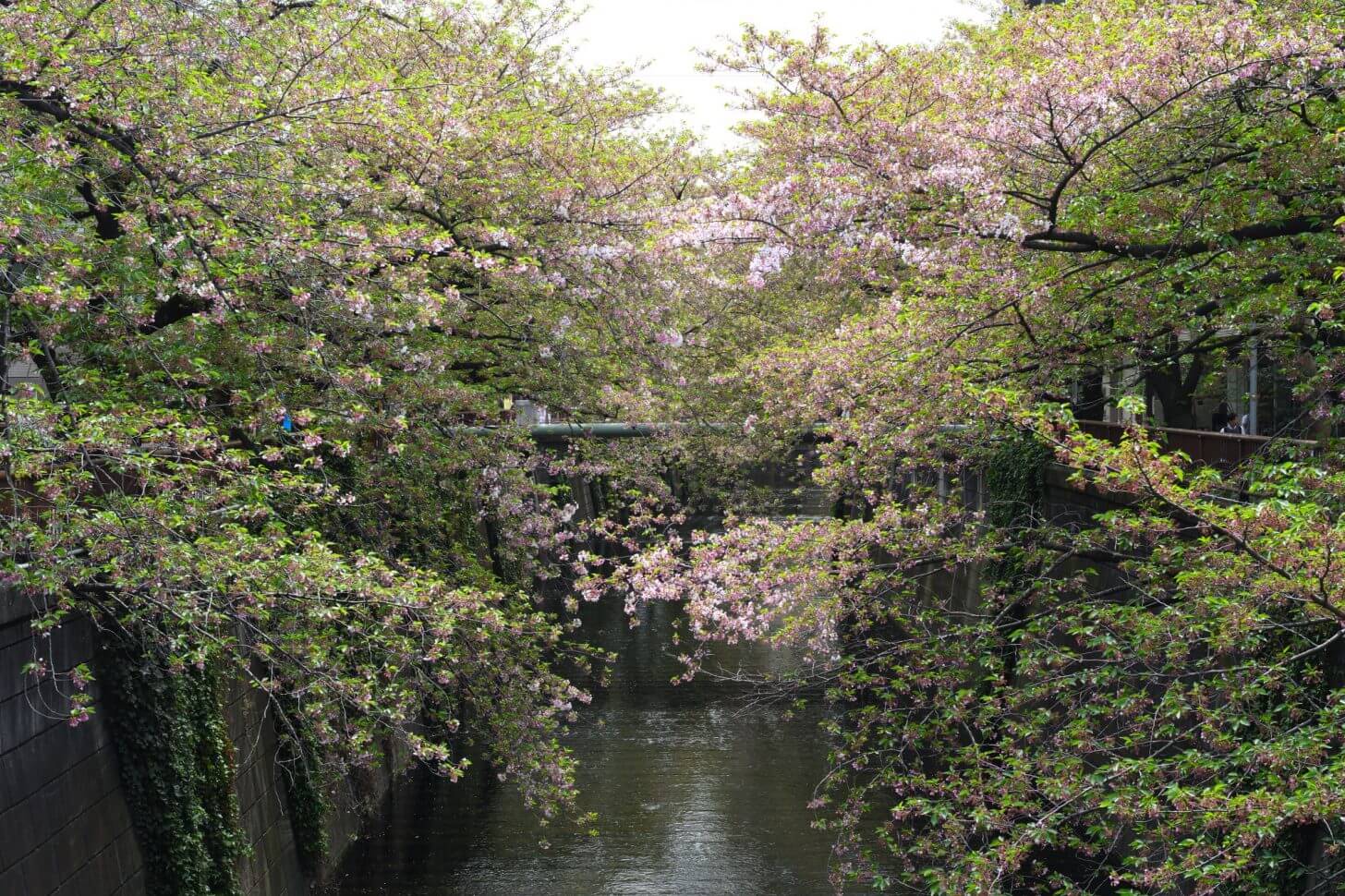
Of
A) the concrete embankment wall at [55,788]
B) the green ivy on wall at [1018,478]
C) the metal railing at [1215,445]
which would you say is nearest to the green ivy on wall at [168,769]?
the concrete embankment wall at [55,788]

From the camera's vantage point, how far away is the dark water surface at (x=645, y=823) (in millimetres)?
16125

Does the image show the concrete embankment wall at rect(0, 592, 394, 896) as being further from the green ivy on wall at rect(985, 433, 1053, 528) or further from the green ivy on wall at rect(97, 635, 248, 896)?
the green ivy on wall at rect(985, 433, 1053, 528)

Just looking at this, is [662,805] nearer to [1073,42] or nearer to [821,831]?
[821,831]

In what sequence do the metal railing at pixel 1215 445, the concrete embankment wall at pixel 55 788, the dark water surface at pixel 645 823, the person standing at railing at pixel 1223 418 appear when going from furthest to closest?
the person standing at railing at pixel 1223 418, the dark water surface at pixel 645 823, the metal railing at pixel 1215 445, the concrete embankment wall at pixel 55 788

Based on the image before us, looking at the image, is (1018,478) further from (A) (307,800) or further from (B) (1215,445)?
(A) (307,800)

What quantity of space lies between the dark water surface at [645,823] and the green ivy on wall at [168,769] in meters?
4.63

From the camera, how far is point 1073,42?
37.1 ft

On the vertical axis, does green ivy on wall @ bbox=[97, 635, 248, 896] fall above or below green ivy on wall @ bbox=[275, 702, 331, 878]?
above

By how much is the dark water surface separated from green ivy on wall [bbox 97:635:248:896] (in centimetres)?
463

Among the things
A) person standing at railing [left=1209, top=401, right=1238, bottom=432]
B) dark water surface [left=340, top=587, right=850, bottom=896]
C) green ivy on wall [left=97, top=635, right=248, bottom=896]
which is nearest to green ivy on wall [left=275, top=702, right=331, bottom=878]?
dark water surface [left=340, top=587, right=850, bottom=896]

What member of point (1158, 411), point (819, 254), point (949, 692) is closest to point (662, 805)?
point (949, 692)

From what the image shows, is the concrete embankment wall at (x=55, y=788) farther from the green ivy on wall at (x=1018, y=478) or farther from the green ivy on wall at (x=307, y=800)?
the green ivy on wall at (x=1018, y=478)

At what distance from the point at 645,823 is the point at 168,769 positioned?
27.5ft

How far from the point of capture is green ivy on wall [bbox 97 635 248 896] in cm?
1099
